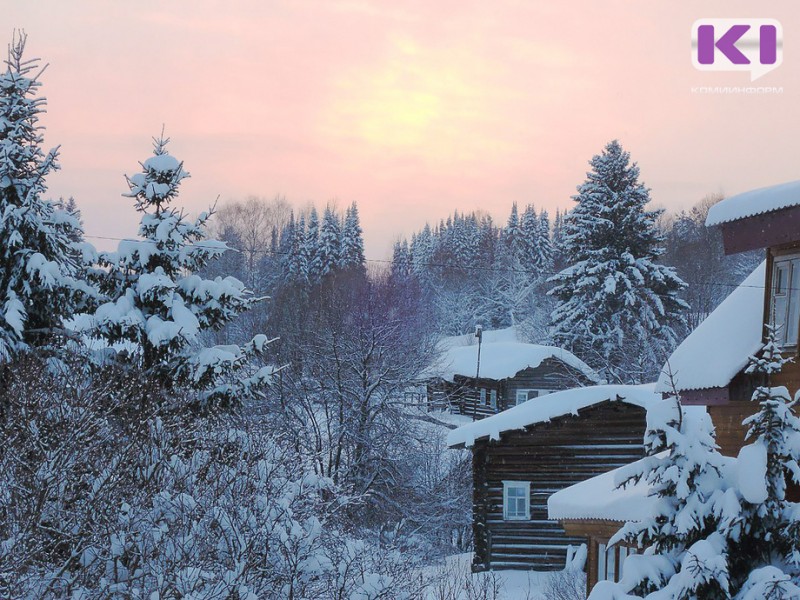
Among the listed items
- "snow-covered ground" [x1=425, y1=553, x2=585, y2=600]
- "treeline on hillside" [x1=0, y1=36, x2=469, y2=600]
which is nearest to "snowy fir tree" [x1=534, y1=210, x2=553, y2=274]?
"treeline on hillside" [x1=0, y1=36, x2=469, y2=600]

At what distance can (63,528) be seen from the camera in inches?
504

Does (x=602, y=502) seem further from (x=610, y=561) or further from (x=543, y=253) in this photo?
(x=543, y=253)

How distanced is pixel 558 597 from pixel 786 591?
13853 millimetres

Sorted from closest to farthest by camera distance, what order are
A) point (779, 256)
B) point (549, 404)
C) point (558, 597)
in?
point (779, 256)
point (558, 597)
point (549, 404)

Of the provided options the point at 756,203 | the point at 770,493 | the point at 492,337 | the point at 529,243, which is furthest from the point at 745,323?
the point at 529,243

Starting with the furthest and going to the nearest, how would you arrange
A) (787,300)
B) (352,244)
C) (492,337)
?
(352,244)
(492,337)
(787,300)

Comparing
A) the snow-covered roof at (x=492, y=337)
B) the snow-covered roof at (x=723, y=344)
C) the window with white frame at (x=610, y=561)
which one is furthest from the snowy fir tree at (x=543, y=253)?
the snow-covered roof at (x=723, y=344)

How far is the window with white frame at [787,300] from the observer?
1325cm

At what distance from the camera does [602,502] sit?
1727 cm

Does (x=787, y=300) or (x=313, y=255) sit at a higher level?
(x=313, y=255)

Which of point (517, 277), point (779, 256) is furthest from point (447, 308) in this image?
point (779, 256)

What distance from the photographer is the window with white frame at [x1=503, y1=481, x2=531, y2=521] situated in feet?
95.2

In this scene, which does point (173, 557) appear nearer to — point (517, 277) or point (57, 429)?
point (57, 429)

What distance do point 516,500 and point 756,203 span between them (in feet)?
56.6
